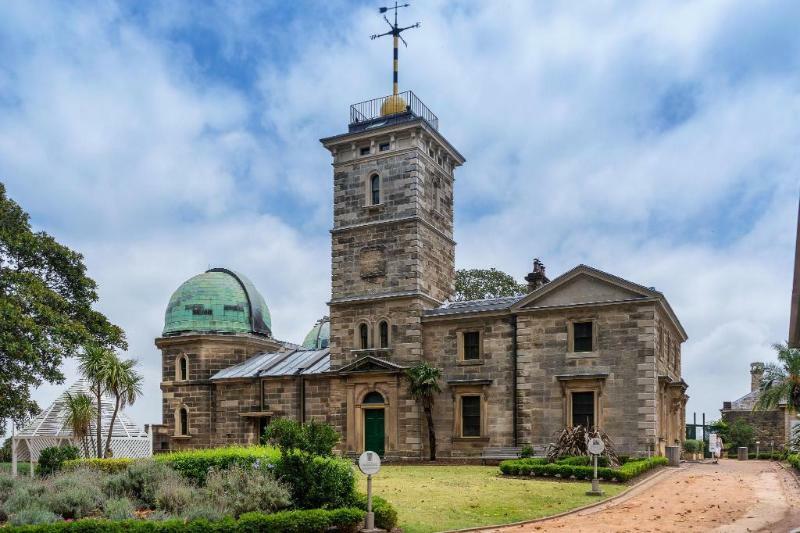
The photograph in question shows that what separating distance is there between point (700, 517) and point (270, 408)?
26.7 metres

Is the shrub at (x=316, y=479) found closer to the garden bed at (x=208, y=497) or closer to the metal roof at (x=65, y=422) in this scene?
the garden bed at (x=208, y=497)

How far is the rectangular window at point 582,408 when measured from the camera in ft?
114

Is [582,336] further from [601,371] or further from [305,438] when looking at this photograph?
[305,438]

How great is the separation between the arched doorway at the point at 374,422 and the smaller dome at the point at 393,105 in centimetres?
1432

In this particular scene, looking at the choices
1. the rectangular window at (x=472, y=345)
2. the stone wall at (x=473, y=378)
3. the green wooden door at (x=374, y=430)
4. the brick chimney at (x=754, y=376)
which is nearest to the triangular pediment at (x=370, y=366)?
the stone wall at (x=473, y=378)

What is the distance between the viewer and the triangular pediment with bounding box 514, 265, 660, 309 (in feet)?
113

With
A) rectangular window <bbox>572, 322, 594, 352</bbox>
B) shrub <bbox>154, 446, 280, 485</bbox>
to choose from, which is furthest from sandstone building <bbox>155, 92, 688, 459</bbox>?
shrub <bbox>154, 446, 280, 485</bbox>

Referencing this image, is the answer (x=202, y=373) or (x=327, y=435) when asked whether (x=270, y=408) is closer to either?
(x=202, y=373)

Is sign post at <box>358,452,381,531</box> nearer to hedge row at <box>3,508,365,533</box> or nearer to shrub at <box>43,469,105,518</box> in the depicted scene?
hedge row at <box>3,508,365,533</box>

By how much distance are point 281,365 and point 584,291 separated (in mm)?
17249

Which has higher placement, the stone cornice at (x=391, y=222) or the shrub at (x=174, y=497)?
the stone cornice at (x=391, y=222)

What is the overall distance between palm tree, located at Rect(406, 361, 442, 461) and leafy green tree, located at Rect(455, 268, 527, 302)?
19.0 metres

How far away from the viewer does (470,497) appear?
22891 mm

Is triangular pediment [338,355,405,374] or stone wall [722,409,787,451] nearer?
triangular pediment [338,355,405,374]
